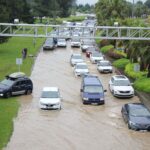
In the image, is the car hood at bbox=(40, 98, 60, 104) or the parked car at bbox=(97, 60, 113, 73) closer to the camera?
the car hood at bbox=(40, 98, 60, 104)

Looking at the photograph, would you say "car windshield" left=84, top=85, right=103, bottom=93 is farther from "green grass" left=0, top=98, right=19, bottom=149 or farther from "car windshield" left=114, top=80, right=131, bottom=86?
"green grass" left=0, top=98, right=19, bottom=149

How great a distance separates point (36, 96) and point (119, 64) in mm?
19886

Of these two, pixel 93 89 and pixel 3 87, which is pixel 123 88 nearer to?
pixel 93 89

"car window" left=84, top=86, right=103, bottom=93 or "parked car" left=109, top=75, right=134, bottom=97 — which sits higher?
"car window" left=84, top=86, right=103, bottom=93

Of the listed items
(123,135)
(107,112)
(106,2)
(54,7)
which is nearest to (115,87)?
(107,112)

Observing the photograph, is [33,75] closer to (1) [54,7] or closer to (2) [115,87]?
(2) [115,87]

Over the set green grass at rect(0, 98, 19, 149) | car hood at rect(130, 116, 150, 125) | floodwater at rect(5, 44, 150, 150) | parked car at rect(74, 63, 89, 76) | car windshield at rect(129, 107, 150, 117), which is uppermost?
parked car at rect(74, 63, 89, 76)

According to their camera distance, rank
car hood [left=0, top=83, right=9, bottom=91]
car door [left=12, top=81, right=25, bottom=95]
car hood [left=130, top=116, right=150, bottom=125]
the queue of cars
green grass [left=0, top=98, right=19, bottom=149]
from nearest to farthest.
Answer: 1. green grass [left=0, top=98, right=19, bottom=149]
2. car hood [left=130, top=116, right=150, bottom=125]
3. the queue of cars
4. car hood [left=0, top=83, right=9, bottom=91]
5. car door [left=12, top=81, right=25, bottom=95]

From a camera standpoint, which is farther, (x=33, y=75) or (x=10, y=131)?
(x=33, y=75)

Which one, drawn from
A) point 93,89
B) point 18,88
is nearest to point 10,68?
point 18,88

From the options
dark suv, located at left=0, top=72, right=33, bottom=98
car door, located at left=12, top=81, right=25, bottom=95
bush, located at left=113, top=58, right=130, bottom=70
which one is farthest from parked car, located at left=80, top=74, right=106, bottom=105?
bush, located at left=113, top=58, right=130, bottom=70

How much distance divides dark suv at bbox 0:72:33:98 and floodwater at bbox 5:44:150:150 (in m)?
0.69

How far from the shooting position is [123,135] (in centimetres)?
2878

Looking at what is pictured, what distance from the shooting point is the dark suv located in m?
37.7
